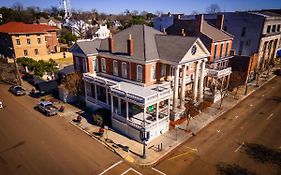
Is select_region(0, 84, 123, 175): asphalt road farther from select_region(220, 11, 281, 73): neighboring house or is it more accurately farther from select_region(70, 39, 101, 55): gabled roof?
select_region(220, 11, 281, 73): neighboring house

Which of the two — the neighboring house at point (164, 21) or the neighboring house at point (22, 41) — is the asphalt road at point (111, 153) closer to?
the neighboring house at point (22, 41)

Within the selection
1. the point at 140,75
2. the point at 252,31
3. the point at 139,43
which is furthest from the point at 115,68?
the point at 252,31

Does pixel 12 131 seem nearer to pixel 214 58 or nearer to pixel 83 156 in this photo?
pixel 83 156

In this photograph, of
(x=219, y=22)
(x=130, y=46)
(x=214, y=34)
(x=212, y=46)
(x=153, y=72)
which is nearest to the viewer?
(x=130, y=46)

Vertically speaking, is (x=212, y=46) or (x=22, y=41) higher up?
(x=212, y=46)

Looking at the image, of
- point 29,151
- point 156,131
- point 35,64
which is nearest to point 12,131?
point 29,151

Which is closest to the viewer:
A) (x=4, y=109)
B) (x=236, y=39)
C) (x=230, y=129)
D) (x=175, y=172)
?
(x=175, y=172)

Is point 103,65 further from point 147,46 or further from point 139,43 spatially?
point 147,46
